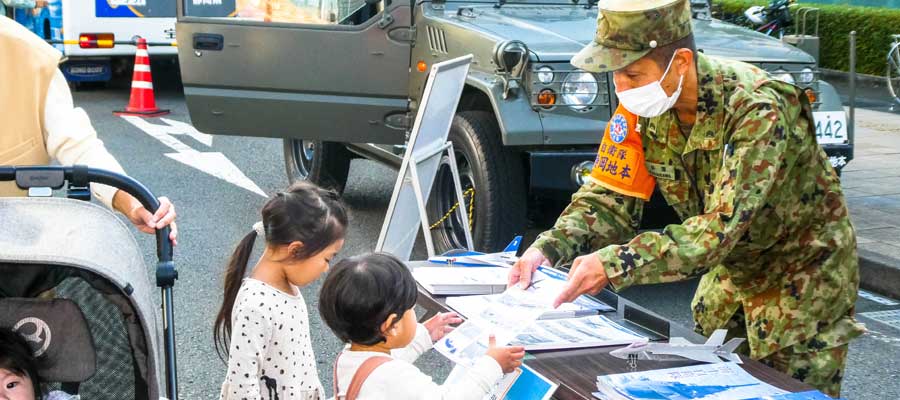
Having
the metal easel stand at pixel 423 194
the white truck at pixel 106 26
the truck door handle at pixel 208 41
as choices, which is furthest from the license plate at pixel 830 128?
the white truck at pixel 106 26

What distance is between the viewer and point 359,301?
9.13 feet

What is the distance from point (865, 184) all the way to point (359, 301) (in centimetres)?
708

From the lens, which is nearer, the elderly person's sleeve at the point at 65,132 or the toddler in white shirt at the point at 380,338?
the toddler in white shirt at the point at 380,338

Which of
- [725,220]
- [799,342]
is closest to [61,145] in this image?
[725,220]

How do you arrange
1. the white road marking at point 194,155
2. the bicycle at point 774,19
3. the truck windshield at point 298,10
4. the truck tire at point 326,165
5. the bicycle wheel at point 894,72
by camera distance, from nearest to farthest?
the truck windshield at point 298,10 → the truck tire at point 326,165 → the white road marking at point 194,155 → the bicycle at point 774,19 → the bicycle wheel at point 894,72

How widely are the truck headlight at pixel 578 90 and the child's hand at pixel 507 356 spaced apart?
363cm

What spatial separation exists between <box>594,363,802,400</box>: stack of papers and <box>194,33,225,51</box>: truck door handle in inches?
207

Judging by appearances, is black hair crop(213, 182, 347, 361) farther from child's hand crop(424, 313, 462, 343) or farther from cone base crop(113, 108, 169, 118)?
cone base crop(113, 108, 169, 118)

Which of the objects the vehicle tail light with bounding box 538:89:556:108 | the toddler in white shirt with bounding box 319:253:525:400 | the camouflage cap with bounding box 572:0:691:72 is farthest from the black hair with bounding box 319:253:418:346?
the vehicle tail light with bounding box 538:89:556:108

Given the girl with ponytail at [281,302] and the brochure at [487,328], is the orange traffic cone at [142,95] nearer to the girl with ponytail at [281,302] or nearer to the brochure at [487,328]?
the girl with ponytail at [281,302]

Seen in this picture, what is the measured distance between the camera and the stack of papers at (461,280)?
3.36m

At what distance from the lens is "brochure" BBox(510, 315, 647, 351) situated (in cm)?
295

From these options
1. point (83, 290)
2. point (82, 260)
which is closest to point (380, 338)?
point (82, 260)

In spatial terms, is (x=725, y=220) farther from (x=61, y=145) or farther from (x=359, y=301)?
(x=61, y=145)
